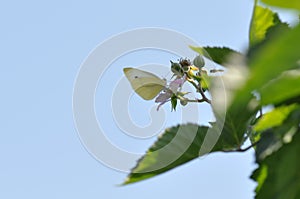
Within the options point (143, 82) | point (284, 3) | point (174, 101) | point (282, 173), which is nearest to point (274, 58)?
point (284, 3)

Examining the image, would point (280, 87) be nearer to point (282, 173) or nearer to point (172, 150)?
point (282, 173)

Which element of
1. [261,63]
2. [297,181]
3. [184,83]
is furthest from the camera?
[184,83]

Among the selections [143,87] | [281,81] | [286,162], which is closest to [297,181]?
[286,162]

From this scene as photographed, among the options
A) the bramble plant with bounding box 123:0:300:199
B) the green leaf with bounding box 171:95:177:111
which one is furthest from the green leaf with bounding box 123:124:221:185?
the green leaf with bounding box 171:95:177:111

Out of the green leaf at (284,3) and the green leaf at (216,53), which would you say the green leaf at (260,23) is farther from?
the green leaf at (284,3)

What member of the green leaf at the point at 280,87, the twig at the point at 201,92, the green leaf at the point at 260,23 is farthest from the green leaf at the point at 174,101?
the green leaf at the point at 280,87

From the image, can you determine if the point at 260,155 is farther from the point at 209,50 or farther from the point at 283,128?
the point at 209,50

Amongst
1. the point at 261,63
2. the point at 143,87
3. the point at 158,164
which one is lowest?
the point at 261,63
